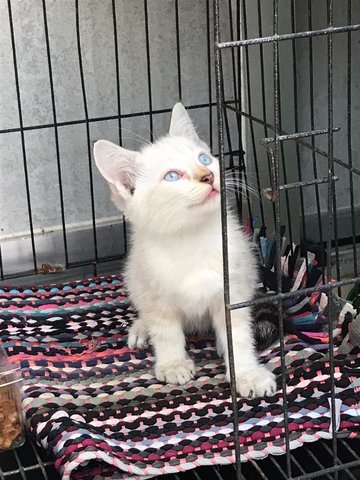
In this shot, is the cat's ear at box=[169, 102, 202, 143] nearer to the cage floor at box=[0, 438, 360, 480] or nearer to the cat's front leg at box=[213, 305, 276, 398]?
the cat's front leg at box=[213, 305, 276, 398]

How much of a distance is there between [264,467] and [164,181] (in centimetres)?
63

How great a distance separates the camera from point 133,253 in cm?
211

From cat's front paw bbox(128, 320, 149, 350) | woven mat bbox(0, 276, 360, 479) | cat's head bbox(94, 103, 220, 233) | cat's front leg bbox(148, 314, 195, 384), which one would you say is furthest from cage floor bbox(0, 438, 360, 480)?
cat's head bbox(94, 103, 220, 233)

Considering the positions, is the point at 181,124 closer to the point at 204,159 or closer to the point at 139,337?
the point at 204,159

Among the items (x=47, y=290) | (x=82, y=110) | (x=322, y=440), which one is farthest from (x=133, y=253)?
(x=82, y=110)

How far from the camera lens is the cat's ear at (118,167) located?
1831mm

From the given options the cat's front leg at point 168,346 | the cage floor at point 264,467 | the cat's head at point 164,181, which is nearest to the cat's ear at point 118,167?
the cat's head at point 164,181

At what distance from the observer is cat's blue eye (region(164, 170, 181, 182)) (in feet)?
5.99

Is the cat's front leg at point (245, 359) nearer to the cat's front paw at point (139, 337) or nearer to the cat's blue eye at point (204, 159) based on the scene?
the cat's front paw at point (139, 337)

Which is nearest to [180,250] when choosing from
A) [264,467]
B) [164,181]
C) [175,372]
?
[164,181]

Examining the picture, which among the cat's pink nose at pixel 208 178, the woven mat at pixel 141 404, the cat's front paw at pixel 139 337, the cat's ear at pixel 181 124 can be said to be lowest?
the woven mat at pixel 141 404

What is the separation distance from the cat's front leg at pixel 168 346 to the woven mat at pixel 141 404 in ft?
0.10

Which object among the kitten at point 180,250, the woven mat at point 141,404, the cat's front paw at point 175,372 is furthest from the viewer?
the cat's front paw at point 175,372

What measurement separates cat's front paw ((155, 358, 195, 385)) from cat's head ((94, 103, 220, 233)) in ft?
1.06
